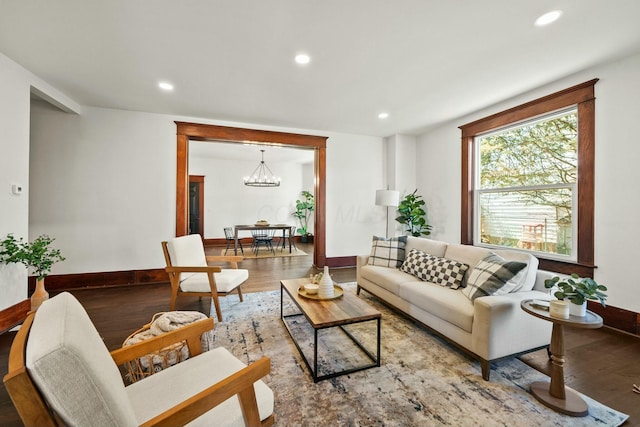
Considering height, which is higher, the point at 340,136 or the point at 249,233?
the point at 340,136

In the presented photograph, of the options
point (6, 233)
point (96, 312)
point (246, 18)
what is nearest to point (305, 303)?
point (246, 18)

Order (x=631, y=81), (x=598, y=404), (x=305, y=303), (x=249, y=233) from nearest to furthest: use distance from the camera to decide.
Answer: (x=598, y=404) < (x=305, y=303) < (x=631, y=81) < (x=249, y=233)

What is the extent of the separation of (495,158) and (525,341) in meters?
2.94

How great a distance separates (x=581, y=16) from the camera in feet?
6.81

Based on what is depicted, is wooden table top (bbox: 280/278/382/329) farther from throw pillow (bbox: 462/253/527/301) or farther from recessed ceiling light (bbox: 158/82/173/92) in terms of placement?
recessed ceiling light (bbox: 158/82/173/92)

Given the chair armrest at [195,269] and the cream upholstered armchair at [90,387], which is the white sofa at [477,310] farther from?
the chair armrest at [195,269]

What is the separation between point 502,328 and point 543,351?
0.79 metres

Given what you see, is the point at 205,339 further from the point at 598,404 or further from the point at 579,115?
the point at 579,115

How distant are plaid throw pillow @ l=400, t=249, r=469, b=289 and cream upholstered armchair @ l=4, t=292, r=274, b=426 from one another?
205 centimetres

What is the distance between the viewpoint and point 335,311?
2.09m

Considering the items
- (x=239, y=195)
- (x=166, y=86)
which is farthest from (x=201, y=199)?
(x=166, y=86)

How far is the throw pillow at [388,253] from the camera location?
11.2 ft

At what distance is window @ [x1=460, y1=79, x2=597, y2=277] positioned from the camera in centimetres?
297

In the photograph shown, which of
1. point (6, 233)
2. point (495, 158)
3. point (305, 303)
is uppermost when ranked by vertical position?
point (495, 158)
